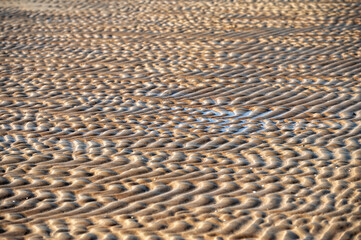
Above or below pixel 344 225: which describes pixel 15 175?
above

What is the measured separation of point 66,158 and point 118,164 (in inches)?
21.6

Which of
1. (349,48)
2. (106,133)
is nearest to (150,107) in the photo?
(106,133)

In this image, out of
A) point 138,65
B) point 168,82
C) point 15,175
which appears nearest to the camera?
point 15,175

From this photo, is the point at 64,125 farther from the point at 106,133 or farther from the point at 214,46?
the point at 214,46

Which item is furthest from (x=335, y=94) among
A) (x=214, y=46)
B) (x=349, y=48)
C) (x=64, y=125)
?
(x=64, y=125)

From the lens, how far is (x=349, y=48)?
8578 mm

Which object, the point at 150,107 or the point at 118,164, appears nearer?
the point at 118,164

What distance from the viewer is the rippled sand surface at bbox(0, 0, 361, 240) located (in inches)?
151

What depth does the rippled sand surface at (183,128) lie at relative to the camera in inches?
151

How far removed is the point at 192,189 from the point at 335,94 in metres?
3.21

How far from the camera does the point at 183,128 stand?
5688 millimetres

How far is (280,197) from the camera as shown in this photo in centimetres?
411

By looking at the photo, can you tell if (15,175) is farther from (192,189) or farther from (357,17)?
(357,17)

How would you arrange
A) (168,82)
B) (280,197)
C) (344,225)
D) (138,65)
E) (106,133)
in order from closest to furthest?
1. (344,225)
2. (280,197)
3. (106,133)
4. (168,82)
5. (138,65)
